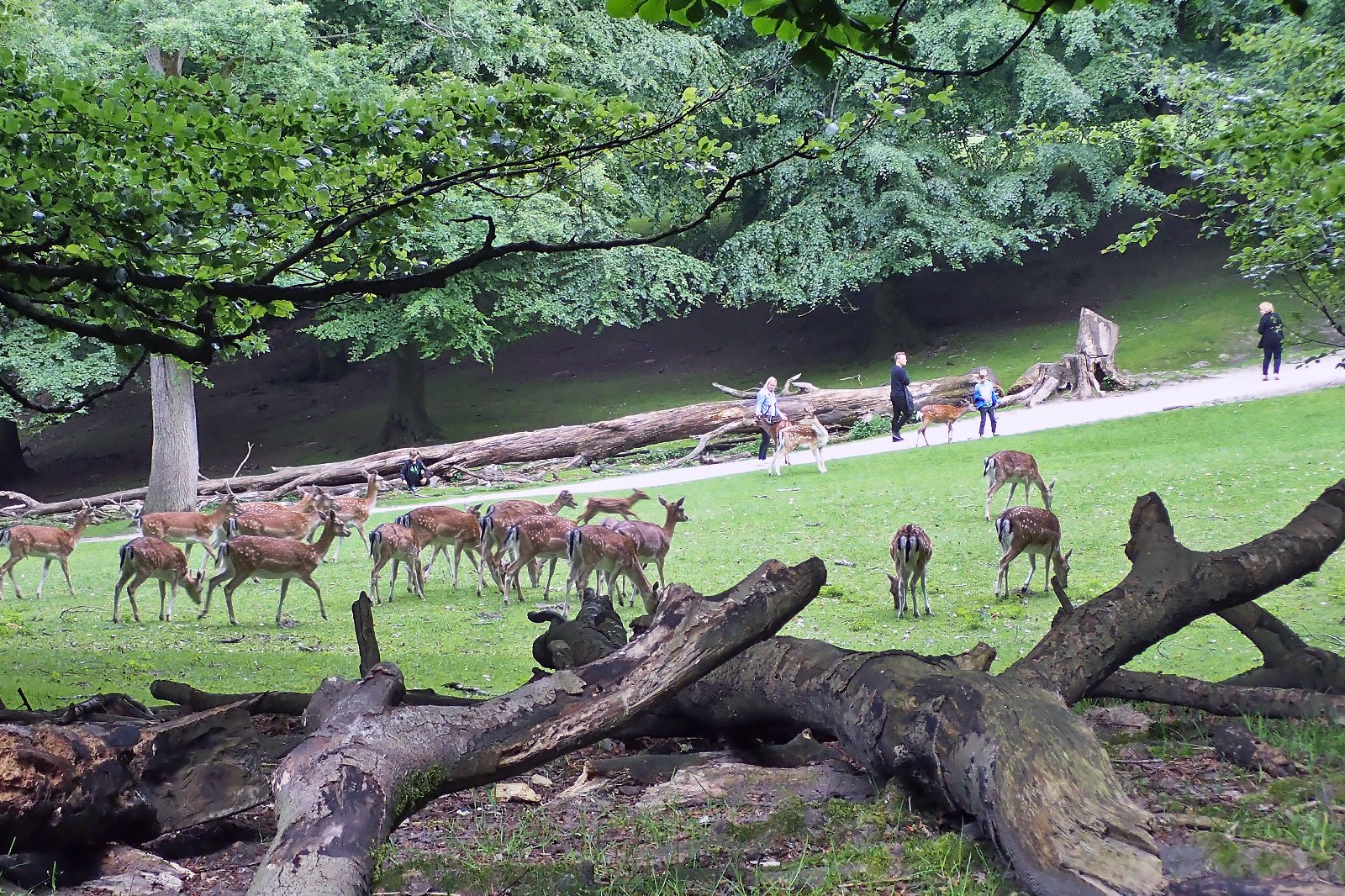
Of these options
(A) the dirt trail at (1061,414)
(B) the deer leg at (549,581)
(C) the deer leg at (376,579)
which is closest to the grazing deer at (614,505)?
(A) the dirt trail at (1061,414)

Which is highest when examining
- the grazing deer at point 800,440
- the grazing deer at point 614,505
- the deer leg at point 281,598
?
the grazing deer at point 800,440

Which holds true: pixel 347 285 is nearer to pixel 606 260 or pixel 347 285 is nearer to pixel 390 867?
pixel 390 867

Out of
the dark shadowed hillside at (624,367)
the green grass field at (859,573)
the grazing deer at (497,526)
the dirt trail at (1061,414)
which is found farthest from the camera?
the dark shadowed hillside at (624,367)

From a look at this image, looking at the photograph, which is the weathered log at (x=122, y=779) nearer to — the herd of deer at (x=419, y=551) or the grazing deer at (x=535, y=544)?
the herd of deer at (x=419, y=551)

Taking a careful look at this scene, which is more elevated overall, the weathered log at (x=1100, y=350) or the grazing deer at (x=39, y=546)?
the weathered log at (x=1100, y=350)

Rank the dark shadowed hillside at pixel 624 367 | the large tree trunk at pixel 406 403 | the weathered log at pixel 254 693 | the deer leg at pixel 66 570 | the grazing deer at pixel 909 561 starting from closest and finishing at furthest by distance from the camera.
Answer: the weathered log at pixel 254 693, the grazing deer at pixel 909 561, the deer leg at pixel 66 570, the large tree trunk at pixel 406 403, the dark shadowed hillside at pixel 624 367

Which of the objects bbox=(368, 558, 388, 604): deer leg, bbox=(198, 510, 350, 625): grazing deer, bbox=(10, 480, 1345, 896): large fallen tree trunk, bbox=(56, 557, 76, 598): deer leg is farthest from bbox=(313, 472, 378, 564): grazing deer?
bbox=(10, 480, 1345, 896): large fallen tree trunk

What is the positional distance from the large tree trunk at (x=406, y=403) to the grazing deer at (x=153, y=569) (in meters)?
9.74

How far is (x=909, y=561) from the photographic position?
9609 mm

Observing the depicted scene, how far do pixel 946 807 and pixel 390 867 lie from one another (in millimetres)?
1598

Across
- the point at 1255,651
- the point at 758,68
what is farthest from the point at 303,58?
the point at 1255,651

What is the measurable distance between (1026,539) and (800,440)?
5.77 meters

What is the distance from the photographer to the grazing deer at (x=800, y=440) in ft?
49.2

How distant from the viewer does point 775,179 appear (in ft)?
75.7
